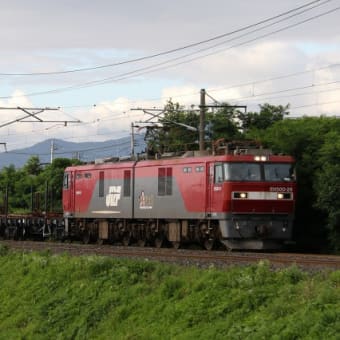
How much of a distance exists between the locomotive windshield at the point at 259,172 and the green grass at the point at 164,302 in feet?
30.9

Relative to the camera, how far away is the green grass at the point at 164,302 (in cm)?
1216

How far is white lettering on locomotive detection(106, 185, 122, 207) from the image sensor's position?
3583cm

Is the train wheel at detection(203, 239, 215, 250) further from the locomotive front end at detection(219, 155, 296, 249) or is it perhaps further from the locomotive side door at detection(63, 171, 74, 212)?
Result: the locomotive side door at detection(63, 171, 74, 212)

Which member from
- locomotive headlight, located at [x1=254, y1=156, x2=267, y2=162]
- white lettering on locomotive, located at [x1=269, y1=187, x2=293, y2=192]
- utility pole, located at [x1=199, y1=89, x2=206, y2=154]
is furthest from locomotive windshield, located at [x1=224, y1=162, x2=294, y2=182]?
utility pole, located at [x1=199, y1=89, x2=206, y2=154]

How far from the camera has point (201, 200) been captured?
98.6ft

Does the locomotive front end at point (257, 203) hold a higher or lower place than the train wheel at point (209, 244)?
higher

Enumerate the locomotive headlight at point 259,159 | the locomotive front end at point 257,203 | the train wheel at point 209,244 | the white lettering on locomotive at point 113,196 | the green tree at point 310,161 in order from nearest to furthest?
the locomotive front end at point 257,203 < the locomotive headlight at point 259,159 < the train wheel at point 209,244 < the green tree at point 310,161 < the white lettering on locomotive at point 113,196

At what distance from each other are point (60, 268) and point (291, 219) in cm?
1140

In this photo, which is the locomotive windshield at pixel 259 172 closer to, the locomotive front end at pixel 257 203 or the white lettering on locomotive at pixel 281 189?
the locomotive front end at pixel 257 203

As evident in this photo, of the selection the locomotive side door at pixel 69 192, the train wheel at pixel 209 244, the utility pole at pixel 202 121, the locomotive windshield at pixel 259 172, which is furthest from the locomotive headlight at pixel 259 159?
the locomotive side door at pixel 69 192

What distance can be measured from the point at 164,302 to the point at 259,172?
14693mm

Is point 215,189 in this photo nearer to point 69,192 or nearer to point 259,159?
point 259,159

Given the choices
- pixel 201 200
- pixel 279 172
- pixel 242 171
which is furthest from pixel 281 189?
pixel 201 200

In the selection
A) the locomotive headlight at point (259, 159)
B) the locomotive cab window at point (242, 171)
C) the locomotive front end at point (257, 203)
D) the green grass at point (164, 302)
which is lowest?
the green grass at point (164, 302)
